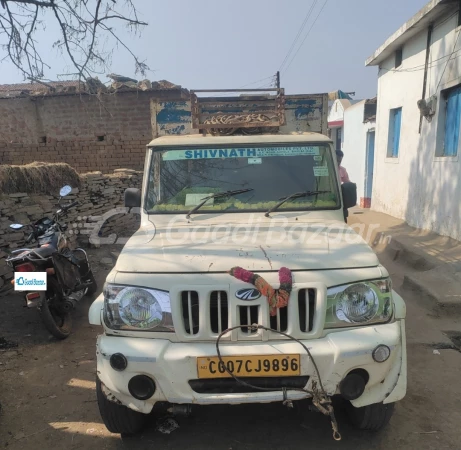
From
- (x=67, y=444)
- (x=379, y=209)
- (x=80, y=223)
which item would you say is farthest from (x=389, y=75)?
(x=67, y=444)

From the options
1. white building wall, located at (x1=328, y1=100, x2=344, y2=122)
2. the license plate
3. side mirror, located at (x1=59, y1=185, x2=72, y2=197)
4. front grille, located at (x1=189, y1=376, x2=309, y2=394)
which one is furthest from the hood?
white building wall, located at (x1=328, y1=100, x2=344, y2=122)

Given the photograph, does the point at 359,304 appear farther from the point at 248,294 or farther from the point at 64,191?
the point at 64,191

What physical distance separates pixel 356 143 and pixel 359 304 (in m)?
12.3

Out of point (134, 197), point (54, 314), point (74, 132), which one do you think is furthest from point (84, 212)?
point (134, 197)

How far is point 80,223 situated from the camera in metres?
7.35

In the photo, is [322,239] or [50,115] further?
[50,115]

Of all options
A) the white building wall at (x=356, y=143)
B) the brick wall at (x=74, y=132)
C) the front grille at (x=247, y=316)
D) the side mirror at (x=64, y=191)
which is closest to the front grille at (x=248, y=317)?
the front grille at (x=247, y=316)

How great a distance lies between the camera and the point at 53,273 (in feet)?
13.9

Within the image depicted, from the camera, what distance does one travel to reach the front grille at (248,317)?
2232 mm

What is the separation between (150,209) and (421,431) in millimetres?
2445

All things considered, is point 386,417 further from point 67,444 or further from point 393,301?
point 67,444

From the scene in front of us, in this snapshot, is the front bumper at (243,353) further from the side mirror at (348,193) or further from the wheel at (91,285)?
the wheel at (91,285)

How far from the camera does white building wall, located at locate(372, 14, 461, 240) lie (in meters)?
6.83

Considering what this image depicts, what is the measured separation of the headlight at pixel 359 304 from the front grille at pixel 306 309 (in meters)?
0.08
